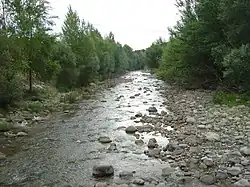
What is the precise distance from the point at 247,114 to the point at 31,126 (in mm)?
11652

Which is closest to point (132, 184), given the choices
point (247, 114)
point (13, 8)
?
point (247, 114)

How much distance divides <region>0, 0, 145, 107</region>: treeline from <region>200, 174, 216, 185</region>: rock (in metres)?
15.3

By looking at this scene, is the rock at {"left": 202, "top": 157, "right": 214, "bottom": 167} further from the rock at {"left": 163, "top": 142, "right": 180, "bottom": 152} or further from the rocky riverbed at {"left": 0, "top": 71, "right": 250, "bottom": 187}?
the rock at {"left": 163, "top": 142, "right": 180, "bottom": 152}

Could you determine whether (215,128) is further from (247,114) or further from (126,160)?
(126,160)

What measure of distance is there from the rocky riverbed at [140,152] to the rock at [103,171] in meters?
0.03

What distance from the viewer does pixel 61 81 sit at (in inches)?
1588

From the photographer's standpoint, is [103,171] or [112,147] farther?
[112,147]

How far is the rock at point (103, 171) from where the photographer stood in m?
10.6

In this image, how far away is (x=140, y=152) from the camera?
1305 cm

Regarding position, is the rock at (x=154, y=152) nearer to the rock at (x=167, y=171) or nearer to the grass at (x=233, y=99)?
the rock at (x=167, y=171)

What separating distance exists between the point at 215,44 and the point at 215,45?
42 centimetres

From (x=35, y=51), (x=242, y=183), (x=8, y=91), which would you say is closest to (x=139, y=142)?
(x=242, y=183)

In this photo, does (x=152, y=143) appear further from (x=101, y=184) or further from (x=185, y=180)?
(x=101, y=184)

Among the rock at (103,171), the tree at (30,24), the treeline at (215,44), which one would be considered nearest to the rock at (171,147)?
the rock at (103,171)
